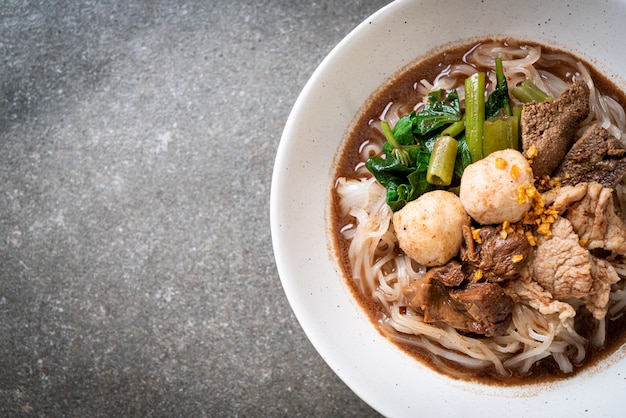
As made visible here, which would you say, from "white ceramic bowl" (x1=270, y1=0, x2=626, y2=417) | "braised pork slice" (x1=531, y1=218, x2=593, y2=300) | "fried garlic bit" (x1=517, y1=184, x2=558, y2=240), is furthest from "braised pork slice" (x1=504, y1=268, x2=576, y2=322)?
"white ceramic bowl" (x1=270, y1=0, x2=626, y2=417)

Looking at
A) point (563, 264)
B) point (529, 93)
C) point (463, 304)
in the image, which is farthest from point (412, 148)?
point (563, 264)

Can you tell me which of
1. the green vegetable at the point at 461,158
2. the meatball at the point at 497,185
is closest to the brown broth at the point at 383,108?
the green vegetable at the point at 461,158

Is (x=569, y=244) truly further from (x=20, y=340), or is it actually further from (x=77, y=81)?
(x=20, y=340)

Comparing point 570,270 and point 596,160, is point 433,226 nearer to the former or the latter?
point 570,270

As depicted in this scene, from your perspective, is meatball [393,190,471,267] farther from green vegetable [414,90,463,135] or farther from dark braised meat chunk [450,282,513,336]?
green vegetable [414,90,463,135]

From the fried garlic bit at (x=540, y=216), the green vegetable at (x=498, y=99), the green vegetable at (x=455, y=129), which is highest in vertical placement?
the green vegetable at (x=498, y=99)

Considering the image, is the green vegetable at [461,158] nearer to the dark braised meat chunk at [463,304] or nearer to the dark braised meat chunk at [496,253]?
the dark braised meat chunk at [496,253]

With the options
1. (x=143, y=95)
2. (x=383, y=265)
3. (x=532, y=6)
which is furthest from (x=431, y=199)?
(x=143, y=95)
